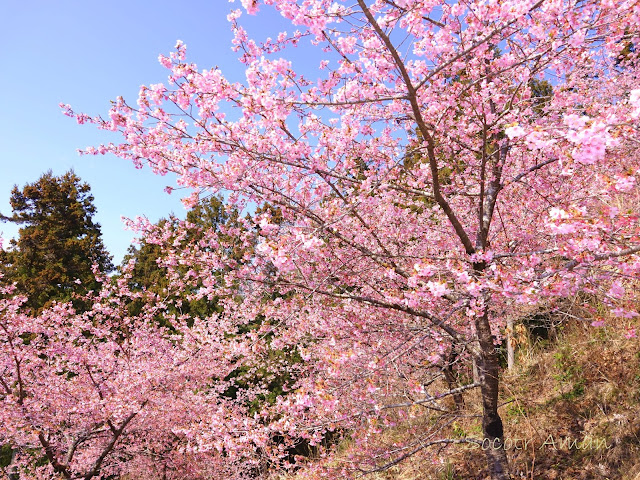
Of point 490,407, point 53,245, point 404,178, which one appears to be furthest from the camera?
point 53,245

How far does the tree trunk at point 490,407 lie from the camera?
159 inches

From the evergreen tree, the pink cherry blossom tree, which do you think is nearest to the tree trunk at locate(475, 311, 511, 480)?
the pink cherry blossom tree

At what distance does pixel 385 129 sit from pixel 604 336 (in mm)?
4539

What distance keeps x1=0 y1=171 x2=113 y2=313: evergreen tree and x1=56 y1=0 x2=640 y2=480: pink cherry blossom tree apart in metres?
13.8

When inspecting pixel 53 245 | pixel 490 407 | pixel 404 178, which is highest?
pixel 53 245

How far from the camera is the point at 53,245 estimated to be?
17.5 m

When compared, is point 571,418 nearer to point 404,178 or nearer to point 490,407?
point 490,407

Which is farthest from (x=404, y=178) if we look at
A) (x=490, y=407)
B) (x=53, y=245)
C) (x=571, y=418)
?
(x=53, y=245)

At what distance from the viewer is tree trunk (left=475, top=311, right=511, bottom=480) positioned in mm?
4027

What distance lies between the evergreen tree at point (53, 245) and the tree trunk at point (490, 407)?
52.0 ft

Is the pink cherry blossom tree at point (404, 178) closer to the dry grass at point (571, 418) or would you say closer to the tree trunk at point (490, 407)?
the tree trunk at point (490, 407)

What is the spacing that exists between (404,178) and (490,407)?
2.82m

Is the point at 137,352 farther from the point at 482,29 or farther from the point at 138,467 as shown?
the point at 482,29

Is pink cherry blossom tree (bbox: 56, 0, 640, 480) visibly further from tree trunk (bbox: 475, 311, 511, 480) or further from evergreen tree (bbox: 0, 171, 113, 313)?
evergreen tree (bbox: 0, 171, 113, 313)
